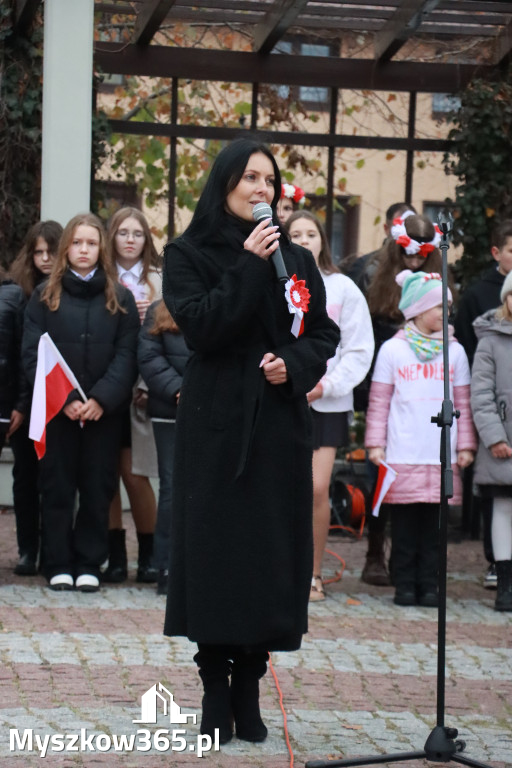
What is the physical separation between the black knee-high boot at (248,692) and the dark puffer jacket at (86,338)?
2.96 m

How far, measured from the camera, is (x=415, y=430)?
757cm

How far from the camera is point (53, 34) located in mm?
8969

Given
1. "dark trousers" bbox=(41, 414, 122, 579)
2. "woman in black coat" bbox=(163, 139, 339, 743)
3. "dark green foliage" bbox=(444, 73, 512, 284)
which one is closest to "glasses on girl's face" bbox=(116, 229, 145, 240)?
"dark trousers" bbox=(41, 414, 122, 579)

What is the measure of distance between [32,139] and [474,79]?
3693 millimetres

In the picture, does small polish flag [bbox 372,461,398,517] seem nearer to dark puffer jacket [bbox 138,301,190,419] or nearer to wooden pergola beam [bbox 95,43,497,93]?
dark puffer jacket [bbox 138,301,190,419]

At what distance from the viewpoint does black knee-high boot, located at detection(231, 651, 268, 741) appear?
4695 millimetres

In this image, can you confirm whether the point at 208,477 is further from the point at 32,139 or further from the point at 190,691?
the point at 32,139

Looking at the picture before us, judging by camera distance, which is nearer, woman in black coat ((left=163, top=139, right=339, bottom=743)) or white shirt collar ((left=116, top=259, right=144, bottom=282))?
woman in black coat ((left=163, top=139, right=339, bottom=743))

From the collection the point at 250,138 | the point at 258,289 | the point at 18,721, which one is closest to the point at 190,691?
the point at 18,721

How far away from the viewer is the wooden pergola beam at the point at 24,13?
9.95 m

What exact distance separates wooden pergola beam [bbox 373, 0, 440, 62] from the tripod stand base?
6.66m

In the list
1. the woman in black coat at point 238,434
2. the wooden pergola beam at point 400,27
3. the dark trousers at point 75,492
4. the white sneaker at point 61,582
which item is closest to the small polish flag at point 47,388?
the dark trousers at point 75,492

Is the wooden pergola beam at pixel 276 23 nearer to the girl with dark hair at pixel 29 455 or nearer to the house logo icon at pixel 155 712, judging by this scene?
the girl with dark hair at pixel 29 455

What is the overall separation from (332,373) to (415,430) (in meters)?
0.57
